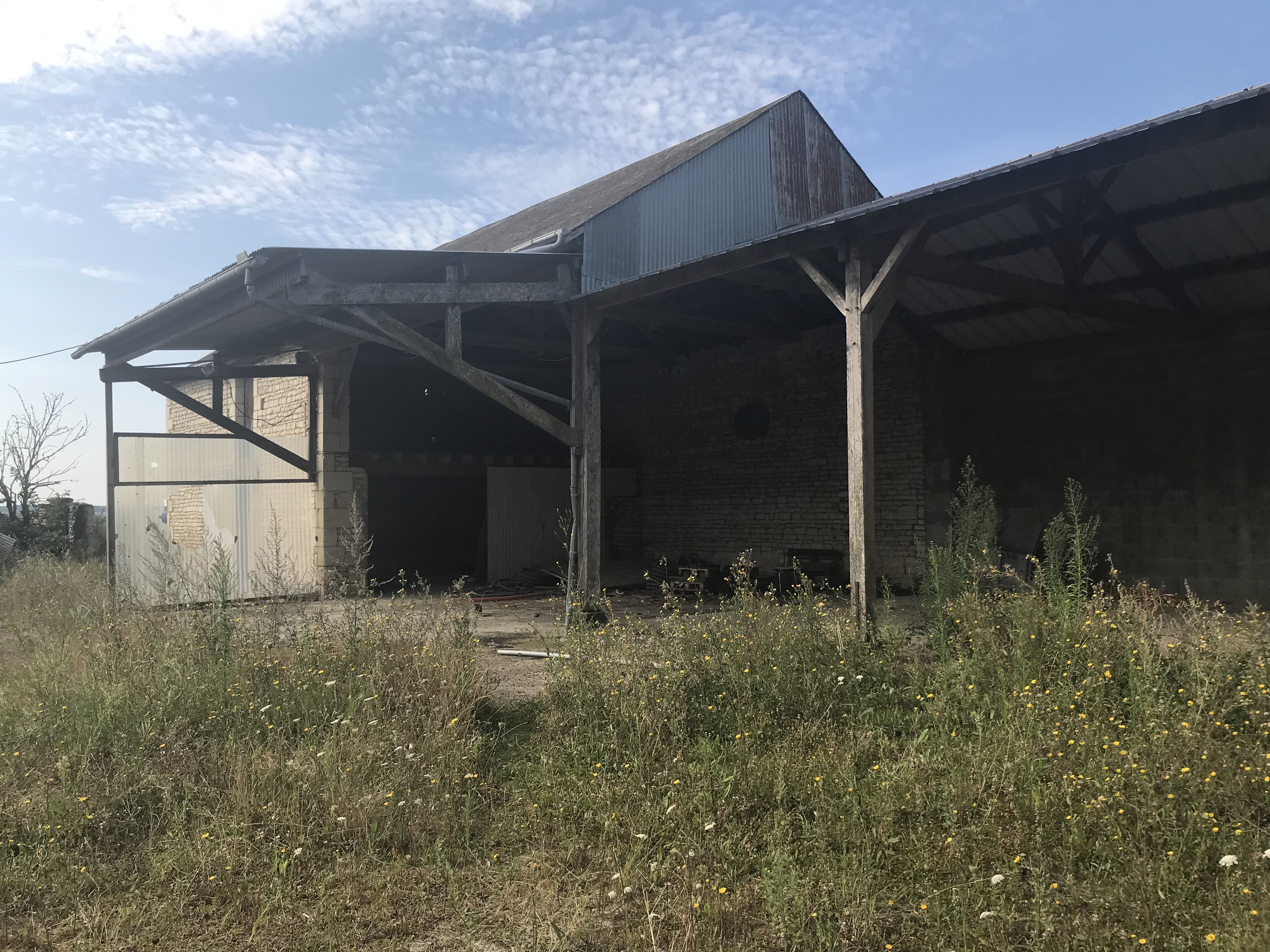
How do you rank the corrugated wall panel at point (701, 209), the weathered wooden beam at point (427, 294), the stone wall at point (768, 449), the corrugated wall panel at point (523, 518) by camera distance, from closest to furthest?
the weathered wooden beam at point (427, 294)
the corrugated wall panel at point (701, 209)
the stone wall at point (768, 449)
the corrugated wall panel at point (523, 518)

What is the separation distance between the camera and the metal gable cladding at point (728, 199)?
10562mm

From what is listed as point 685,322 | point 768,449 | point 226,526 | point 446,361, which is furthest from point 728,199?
point 226,526

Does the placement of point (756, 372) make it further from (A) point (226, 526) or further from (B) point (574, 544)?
(A) point (226, 526)

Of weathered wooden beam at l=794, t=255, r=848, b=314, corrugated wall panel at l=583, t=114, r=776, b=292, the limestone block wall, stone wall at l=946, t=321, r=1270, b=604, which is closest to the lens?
weathered wooden beam at l=794, t=255, r=848, b=314

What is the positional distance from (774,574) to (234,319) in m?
7.64

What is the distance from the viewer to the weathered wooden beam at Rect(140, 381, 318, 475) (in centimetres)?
1117

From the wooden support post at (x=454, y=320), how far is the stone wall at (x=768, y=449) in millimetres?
5407

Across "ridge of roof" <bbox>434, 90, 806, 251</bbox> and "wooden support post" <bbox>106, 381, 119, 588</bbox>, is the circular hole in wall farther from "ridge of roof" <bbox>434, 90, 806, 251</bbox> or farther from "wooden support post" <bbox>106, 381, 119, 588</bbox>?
"wooden support post" <bbox>106, 381, 119, 588</bbox>

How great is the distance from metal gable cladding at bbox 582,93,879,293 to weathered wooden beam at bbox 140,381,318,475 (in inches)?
201

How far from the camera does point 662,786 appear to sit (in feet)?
12.4

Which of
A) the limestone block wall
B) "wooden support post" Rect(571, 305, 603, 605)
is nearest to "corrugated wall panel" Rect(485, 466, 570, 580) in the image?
the limestone block wall

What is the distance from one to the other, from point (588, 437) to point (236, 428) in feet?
18.5

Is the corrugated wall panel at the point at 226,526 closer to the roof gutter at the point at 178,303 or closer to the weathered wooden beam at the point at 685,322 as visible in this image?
the roof gutter at the point at 178,303

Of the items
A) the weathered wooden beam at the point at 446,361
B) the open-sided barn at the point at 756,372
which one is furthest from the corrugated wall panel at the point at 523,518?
the weathered wooden beam at the point at 446,361
